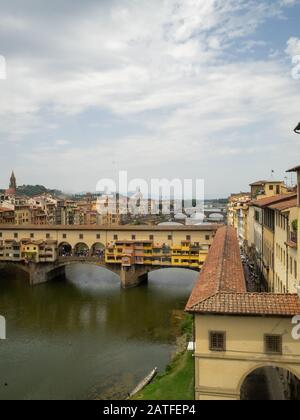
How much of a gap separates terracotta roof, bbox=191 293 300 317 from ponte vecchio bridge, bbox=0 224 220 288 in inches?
945

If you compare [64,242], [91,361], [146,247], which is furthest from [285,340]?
[64,242]

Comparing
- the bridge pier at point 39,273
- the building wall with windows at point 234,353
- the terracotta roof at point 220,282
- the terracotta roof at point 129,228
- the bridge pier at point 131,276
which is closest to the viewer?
the building wall with windows at point 234,353

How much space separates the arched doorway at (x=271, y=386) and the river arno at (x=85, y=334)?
17.4 ft

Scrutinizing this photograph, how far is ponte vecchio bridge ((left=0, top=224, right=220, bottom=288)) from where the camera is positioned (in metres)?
36.3

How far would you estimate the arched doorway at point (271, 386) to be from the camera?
12.9m

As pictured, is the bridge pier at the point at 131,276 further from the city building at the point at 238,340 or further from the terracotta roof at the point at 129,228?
the city building at the point at 238,340

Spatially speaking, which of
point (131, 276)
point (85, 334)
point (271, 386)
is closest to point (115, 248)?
point (131, 276)

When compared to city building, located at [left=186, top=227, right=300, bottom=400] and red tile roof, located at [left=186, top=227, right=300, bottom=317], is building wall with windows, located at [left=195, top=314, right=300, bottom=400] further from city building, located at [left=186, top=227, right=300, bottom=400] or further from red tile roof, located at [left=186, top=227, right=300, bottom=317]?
red tile roof, located at [left=186, top=227, right=300, bottom=317]

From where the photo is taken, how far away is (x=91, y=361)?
20172 millimetres

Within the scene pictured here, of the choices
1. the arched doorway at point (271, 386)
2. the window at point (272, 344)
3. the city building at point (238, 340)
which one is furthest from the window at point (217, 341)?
the arched doorway at point (271, 386)

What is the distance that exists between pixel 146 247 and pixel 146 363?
17.5m

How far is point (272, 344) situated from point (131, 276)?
26189mm
